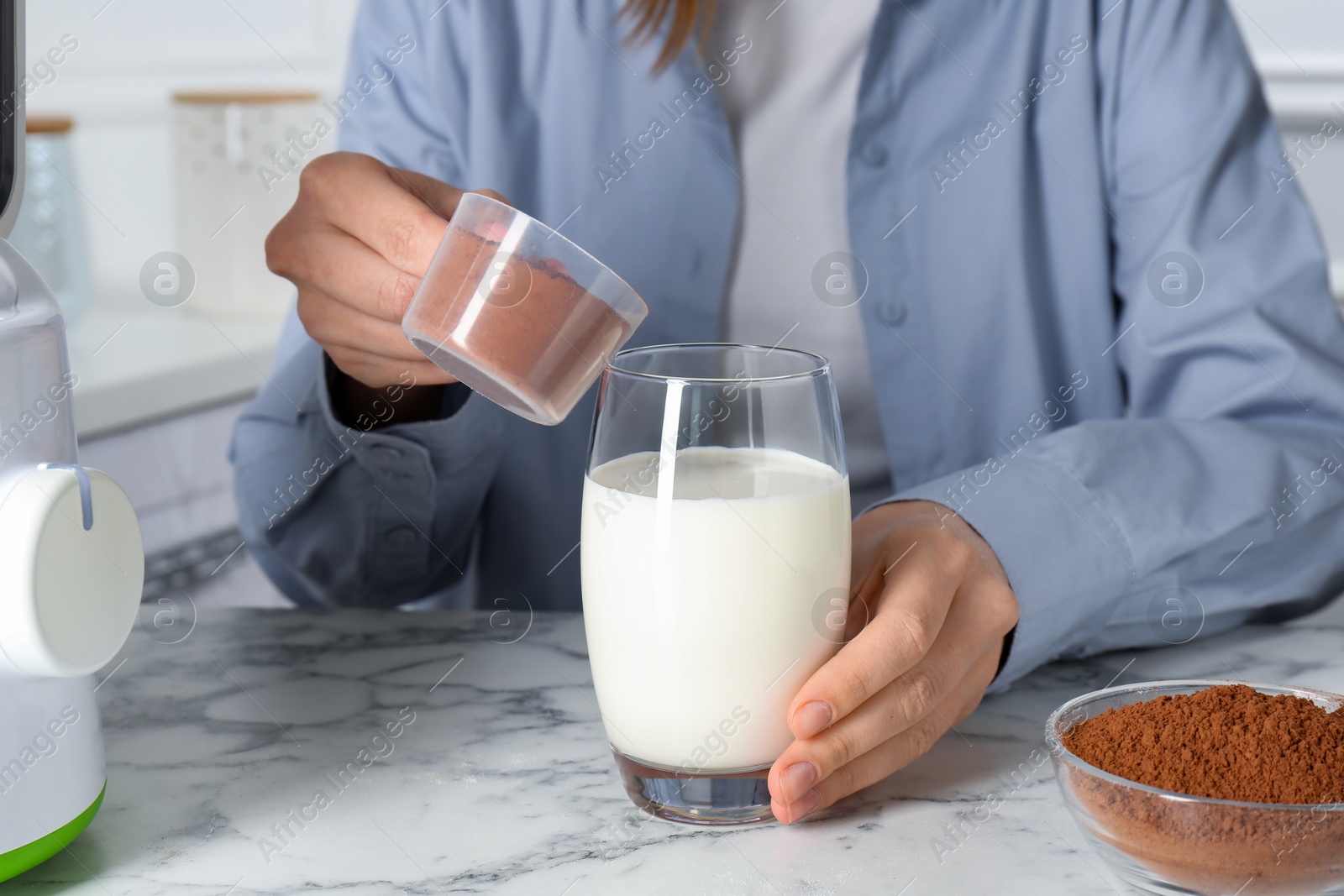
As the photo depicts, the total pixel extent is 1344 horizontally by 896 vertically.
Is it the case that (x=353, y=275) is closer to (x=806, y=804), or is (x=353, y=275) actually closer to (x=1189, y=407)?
(x=806, y=804)

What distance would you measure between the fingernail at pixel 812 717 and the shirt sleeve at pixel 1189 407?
0.69 feet

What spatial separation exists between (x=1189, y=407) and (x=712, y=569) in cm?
70

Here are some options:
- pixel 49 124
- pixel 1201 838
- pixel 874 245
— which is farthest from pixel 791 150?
pixel 49 124

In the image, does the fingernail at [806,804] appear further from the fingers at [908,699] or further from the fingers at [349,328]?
the fingers at [349,328]

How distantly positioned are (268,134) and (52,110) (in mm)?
395

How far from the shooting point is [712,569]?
0.55 meters

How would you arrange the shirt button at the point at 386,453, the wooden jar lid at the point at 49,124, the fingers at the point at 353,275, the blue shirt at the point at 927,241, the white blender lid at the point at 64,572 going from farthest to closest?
the wooden jar lid at the point at 49,124, the blue shirt at the point at 927,241, the shirt button at the point at 386,453, the fingers at the point at 353,275, the white blender lid at the point at 64,572

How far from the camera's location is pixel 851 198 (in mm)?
1127

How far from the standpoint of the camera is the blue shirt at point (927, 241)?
1.03 meters

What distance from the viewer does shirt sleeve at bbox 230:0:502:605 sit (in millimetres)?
942

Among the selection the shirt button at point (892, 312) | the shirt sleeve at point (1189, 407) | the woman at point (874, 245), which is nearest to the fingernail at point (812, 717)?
the shirt sleeve at point (1189, 407)

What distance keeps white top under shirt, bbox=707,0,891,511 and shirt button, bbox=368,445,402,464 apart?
407 millimetres

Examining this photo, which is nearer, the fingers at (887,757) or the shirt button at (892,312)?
the fingers at (887,757)

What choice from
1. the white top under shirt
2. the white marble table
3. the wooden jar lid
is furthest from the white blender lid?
the wooden jar lid
